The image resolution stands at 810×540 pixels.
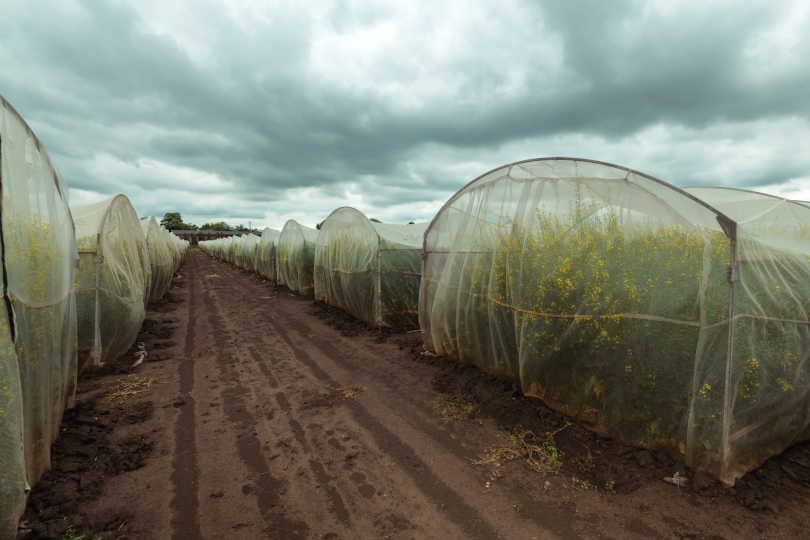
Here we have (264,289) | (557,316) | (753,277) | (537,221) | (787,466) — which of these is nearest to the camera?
(753,277)

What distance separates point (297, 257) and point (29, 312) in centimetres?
1423

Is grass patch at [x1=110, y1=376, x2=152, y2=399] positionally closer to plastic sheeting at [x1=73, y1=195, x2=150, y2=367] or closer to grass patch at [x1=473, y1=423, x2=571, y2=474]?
plastic sheeting at [x1=73, y1=195, x2=150, y2=367]

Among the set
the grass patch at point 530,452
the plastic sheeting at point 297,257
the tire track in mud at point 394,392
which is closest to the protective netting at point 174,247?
the plastic sheeting at point 297,257

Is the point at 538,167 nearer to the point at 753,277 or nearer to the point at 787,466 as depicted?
the point at 753,277

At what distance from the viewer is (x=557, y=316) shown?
15.6ft

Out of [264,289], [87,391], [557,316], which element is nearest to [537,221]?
[557,316]

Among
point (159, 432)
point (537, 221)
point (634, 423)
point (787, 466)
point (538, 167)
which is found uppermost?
→ point (538, 167)

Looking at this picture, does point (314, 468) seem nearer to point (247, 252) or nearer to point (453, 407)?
point (453, 407)

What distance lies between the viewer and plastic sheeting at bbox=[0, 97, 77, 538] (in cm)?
262

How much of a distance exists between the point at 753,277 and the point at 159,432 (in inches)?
276

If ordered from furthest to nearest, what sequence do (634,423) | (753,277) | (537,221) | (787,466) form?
(537,221) < (634,423) < (787,466) < (753,277)

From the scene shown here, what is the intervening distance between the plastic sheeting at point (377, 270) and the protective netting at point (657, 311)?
4957 mm

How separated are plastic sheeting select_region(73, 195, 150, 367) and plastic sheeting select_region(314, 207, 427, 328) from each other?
545 centimetres

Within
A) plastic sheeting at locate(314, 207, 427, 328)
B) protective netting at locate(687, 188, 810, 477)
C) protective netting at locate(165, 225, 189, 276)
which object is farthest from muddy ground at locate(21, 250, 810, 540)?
protective netting at locate(165, 225, 189, 276)
